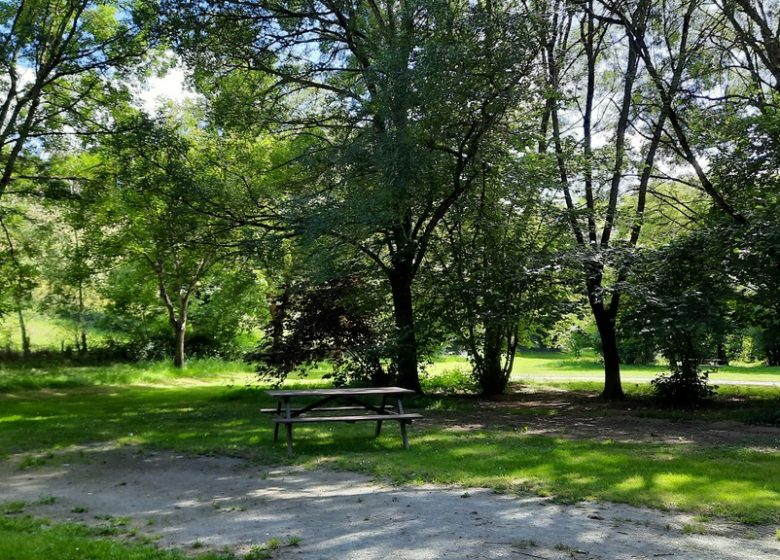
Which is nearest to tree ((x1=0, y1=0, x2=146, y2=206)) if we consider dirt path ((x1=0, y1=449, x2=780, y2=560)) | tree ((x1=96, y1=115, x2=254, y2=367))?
tree ((x1=96, y1=115, x2=254, y2=367))

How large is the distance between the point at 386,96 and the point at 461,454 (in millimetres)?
5940

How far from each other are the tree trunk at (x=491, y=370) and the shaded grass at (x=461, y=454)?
2.21 m

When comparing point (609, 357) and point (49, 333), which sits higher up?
point (49, 333)

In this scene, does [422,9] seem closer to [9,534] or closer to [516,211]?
[516,211]

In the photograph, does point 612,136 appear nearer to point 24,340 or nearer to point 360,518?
point 360,518

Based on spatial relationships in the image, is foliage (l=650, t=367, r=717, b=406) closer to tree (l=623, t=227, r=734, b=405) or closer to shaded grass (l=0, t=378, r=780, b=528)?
tree (l=623, t=227, r=734, b=405)

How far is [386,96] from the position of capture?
10500 mm

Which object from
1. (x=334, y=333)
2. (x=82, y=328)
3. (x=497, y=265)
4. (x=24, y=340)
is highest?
(x=497, y=265)

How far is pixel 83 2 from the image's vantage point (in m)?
15.0

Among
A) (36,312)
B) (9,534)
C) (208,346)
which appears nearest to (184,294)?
(208,346)

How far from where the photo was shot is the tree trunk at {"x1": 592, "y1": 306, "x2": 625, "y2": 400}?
51.0ft

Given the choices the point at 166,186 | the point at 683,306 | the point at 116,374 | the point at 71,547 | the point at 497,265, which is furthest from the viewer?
the point at 116,374

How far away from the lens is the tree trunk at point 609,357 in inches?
612

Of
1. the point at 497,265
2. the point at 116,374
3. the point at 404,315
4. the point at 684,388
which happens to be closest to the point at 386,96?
the point at 497,265
